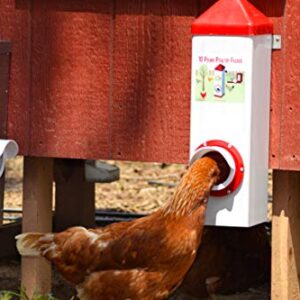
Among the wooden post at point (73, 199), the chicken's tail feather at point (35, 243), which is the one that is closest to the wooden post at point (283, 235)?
the chicken's tail feather at point (35, 243)

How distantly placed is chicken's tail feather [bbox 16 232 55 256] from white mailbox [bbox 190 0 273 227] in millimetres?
802

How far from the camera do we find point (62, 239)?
553cm

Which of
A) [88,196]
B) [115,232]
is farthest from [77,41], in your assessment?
[88,196]

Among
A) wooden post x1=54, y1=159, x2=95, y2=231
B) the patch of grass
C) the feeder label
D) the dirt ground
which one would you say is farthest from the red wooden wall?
the dirt ground

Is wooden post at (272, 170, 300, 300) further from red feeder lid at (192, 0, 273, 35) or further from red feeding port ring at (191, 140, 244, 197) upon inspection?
red feeder lid at (192, 0, 273, 35)

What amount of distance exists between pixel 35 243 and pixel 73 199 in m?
1.68

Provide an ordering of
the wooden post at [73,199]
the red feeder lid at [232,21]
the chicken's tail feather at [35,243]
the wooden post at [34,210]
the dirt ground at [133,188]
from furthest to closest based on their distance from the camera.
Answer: the dirt ground at [133,188], the wooden post at [73,199], the wooden post at [34,210], the chicken's tail feather at [35,243], the red feeder lid at [232,21]

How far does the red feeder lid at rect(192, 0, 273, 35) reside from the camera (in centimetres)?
507

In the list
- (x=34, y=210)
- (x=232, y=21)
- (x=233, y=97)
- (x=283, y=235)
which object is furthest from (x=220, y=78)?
(x=34, y=210)

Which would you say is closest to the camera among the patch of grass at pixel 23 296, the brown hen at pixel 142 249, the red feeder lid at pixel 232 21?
the red feeder lid at pixel 232 21

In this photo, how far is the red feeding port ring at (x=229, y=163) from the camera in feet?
16.9

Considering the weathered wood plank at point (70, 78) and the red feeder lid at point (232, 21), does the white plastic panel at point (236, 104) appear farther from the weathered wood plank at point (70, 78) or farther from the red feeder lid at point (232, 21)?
the weathered wood plank at point (70, 78)

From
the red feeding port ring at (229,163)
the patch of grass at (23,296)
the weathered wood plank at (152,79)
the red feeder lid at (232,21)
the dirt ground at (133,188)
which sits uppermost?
the red feeder lid at (232,21)

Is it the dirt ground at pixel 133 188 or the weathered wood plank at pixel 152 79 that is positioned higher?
the weathered wood plank at pixel 152 79
